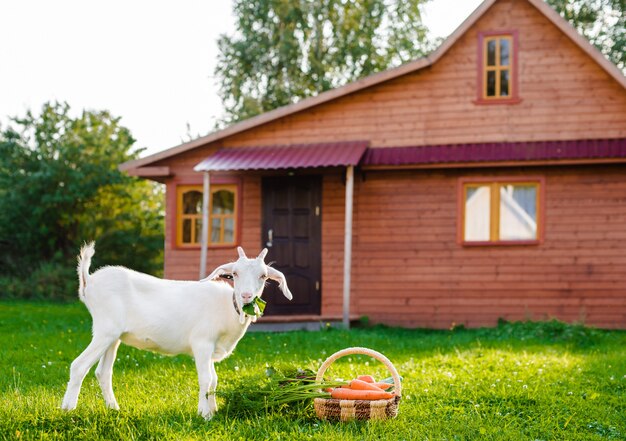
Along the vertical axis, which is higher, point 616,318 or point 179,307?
point 179,307

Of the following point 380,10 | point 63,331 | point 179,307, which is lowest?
point 63,331

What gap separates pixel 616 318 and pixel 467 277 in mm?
2840

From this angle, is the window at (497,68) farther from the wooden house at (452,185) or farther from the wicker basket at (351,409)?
the wicker basket at (351,409)

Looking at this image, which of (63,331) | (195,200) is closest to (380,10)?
(195,200)

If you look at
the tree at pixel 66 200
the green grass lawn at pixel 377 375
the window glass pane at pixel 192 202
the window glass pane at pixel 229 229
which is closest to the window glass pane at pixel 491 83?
the green grass lawn at pixel 377 375

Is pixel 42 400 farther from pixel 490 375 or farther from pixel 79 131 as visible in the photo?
pixel 79 131

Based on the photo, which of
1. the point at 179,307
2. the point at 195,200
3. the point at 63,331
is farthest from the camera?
the point at 195,200

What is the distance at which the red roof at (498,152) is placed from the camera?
14602 mm

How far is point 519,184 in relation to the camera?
15.6m

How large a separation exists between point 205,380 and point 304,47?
25.4 metres

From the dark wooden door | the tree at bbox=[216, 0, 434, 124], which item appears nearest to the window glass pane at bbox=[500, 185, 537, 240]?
the dark wooden door

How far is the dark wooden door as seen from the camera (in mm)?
16172

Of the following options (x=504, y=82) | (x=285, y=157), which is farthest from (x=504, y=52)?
(x=285, y=157)

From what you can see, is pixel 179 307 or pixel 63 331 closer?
pixel 179 307
